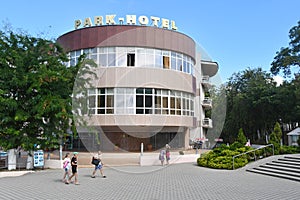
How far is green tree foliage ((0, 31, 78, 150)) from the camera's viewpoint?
652 inches

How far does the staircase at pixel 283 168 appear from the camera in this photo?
1521cm

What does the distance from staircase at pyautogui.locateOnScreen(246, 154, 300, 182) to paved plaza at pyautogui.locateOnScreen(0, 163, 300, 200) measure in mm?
675

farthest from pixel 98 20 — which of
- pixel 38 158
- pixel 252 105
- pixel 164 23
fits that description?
pixel 252 105

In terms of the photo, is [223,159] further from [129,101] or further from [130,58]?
[130,58]

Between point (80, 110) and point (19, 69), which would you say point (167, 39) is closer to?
point (80, 110)

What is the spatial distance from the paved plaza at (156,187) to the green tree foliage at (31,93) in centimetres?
249

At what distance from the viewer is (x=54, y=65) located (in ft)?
60.1

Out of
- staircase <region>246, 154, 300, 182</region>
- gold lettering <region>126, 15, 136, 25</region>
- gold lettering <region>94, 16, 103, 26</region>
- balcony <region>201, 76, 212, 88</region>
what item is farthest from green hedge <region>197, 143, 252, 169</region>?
balcony <region>201, 76, 212, 88</region>

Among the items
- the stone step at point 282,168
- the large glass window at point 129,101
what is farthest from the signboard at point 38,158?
the stone step at point 282,168

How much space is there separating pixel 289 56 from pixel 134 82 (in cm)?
2440

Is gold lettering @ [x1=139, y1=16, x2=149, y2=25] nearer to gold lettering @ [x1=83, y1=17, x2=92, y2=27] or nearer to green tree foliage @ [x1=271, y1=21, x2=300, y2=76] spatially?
gold lettering @ [x1=83, y1=17, x2=92, y2=27]

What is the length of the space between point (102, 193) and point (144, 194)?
1.61 metres

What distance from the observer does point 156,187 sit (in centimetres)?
Result: 1262

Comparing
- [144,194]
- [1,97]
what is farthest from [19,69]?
[144,194]
